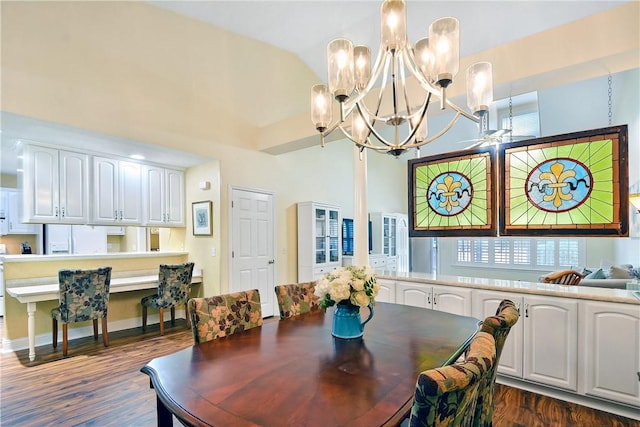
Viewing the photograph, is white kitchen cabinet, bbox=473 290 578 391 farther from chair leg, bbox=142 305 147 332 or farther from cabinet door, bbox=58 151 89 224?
cabinet door, bbox=58 151 89 224

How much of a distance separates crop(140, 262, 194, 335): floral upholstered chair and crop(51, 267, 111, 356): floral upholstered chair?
1.89ft

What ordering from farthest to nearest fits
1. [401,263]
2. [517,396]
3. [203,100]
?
[401,263]
[203,100]
[517,396]

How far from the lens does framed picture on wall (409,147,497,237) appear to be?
11.1ft

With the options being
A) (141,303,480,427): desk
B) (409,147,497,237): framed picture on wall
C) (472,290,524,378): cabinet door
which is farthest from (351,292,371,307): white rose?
(409,147,497,237): framed picture on wall

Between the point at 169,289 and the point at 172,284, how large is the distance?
0.22ft

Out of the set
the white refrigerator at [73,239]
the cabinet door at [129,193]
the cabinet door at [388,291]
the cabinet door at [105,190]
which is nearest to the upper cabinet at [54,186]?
the cabinet door at [105,190]

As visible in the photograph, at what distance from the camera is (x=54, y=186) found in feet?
12.1

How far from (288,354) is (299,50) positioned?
4.94 meters

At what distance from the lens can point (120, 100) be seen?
3.59 metres

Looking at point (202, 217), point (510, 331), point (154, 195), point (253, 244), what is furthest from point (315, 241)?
point (510, 331)

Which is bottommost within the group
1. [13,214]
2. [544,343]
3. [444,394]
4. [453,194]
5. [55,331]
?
[55,331]

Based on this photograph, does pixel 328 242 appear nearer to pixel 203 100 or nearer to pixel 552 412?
pixel 203 100

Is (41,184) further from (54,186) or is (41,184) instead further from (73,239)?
(73,239)

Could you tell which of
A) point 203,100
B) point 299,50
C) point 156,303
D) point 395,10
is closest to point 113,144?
point 203,100
